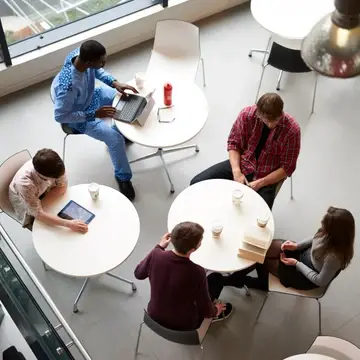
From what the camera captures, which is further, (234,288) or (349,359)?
(234,288)

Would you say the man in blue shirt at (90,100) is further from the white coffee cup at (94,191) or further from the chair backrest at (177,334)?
the chair backrest at (177,334)

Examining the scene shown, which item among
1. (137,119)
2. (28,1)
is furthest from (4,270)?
(28,1)

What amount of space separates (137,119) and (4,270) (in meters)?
1.83

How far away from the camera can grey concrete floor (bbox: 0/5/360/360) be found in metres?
4.24

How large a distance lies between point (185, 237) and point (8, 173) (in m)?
1.39

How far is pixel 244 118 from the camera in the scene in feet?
14.2

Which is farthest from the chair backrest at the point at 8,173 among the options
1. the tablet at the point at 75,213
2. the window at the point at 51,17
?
the window at the point at 51,17

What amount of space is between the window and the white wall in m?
0.07

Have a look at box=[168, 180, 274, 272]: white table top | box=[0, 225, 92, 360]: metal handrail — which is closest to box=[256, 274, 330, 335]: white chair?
box=[168, 180, 274, 272]: white table top

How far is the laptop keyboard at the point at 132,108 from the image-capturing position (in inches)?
182

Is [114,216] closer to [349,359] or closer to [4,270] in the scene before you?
[4,270]

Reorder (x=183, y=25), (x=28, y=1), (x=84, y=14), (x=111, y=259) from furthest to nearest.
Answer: (x=84, y=14) < (x=28, y=1) < (x=183, y=25) < (x=111, y=259)

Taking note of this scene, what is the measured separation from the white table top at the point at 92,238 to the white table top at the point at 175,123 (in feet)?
1.90

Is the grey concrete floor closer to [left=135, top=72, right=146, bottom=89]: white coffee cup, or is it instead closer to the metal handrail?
[left=135, top=72, right=146, bottom=89]: white coffee cup
